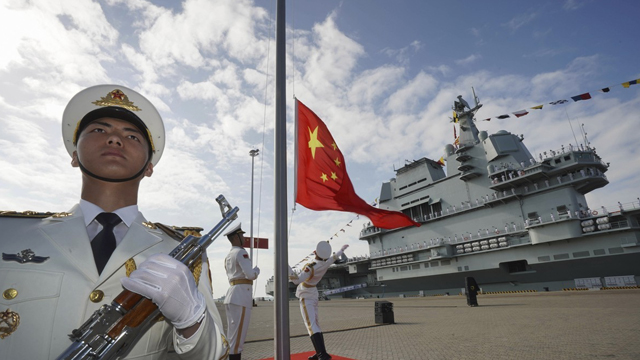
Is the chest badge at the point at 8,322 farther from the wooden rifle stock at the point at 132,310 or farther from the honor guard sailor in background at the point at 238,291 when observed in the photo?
the honor guard sailor in background at the point at 238,291

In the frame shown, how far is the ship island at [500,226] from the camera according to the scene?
64.0 feet

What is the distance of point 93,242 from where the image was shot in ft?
5.60

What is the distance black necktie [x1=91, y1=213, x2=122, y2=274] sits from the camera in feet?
5.41

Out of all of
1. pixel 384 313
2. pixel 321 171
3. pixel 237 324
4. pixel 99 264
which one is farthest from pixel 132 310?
pixel 384 313

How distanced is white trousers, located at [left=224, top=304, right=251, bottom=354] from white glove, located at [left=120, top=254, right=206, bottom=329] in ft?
14.4

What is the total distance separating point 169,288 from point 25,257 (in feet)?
2.38

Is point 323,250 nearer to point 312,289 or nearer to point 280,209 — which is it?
point 312,289

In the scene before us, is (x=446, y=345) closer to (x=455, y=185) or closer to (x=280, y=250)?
(x=280, y=250)

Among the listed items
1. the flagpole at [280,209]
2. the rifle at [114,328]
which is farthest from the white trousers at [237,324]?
the rifle at [114,328]

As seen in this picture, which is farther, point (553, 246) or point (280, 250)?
point (553, 246)

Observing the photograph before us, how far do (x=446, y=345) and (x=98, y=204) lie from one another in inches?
255

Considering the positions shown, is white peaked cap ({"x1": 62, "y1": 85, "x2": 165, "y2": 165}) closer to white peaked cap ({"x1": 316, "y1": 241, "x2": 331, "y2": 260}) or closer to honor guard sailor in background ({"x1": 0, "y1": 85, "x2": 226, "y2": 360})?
honor guard sailor in background ({"x1": 0, "y1": 85, "x2": 226, "y2": 360})

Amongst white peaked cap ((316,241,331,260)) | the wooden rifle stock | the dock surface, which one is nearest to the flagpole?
the wooden rifle stock

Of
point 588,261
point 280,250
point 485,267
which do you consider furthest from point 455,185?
point 280,250
